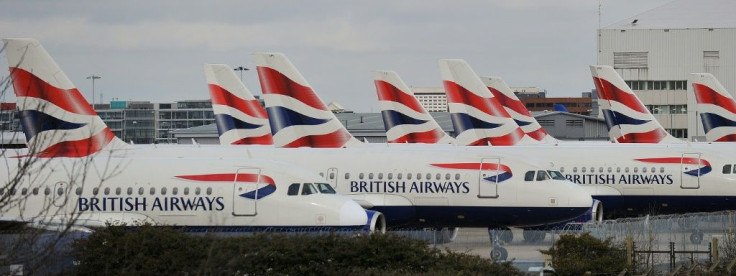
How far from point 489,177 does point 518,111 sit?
3399 cm

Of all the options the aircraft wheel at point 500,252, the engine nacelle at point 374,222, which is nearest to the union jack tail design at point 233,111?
the engine nacelle at point 374,222

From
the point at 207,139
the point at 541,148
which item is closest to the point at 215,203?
the point at 541,148

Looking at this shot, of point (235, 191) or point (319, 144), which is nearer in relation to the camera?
A: point (235, 191)

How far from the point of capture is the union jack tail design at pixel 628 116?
72750 mm

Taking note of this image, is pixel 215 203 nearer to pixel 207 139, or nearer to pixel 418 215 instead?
pixel 418 215

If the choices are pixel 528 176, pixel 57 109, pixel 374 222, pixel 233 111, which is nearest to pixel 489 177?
pixel 528 176

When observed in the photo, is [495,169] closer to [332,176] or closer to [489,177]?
[489,177]

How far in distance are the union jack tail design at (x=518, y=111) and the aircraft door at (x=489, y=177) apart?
1193 inches

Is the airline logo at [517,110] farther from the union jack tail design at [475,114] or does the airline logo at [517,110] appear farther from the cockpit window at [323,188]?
the cockpit window at [323,188]

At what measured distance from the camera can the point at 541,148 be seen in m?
58.8

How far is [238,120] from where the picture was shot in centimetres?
6762

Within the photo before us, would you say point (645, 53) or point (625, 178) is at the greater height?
point (645, 53)

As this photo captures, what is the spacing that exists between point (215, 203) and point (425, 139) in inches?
1272

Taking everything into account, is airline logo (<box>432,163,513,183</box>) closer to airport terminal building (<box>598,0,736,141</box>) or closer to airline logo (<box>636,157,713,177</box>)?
airline logo (<box>636,157,713,177</box>)
